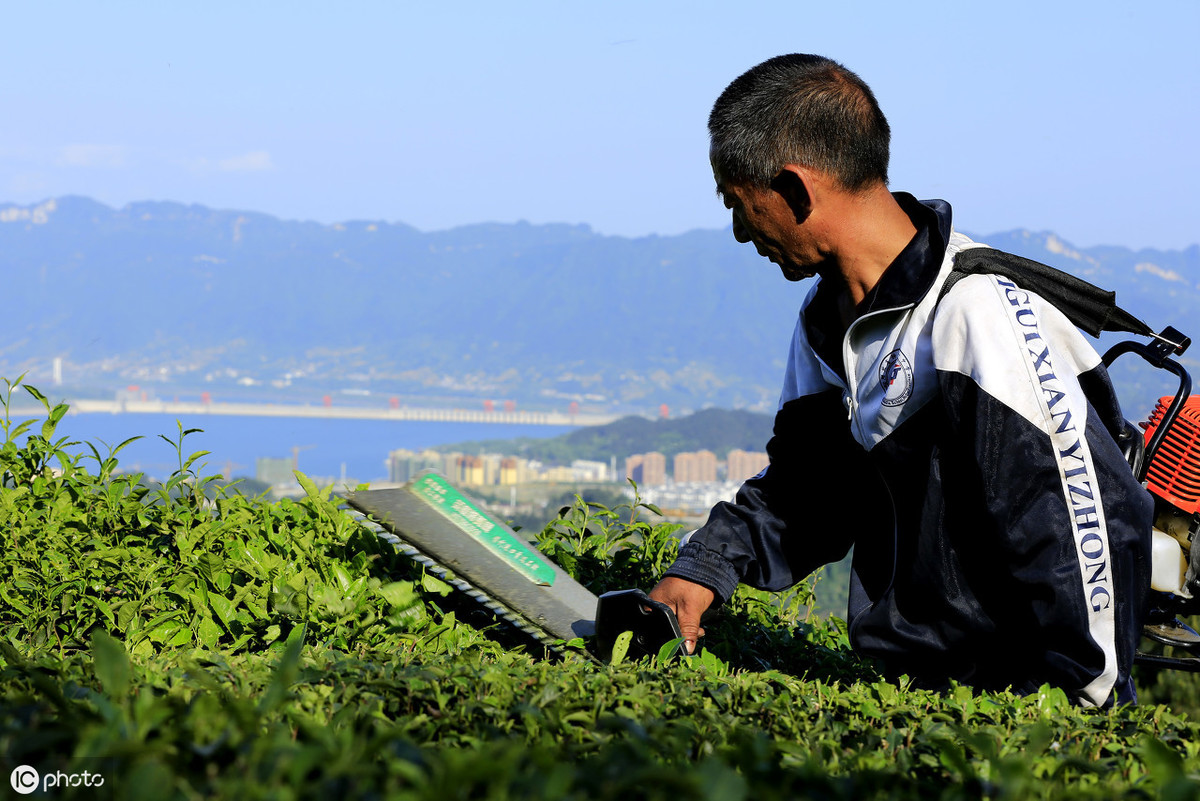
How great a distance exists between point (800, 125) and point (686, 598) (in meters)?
1.22

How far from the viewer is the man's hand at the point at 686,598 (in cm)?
260

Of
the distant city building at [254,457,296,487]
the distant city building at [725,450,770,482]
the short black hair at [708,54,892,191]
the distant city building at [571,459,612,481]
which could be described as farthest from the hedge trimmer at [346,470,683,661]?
the distant city building at [571,459,612,481]

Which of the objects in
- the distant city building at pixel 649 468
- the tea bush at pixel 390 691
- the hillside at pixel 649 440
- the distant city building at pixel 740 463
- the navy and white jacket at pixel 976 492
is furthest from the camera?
the hillside at pixel 649 440

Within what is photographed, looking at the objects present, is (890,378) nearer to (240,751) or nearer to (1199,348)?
(240,751)

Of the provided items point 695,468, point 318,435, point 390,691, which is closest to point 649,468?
point 695,468

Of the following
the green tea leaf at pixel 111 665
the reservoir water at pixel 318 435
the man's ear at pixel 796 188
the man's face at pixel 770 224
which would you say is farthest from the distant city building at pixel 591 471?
the green tea leaf at pixel 111 665

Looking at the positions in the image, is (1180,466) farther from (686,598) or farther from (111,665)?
(111,665)

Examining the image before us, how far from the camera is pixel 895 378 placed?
2350mm

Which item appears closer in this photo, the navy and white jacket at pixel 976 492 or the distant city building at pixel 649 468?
the navy and white jacket at pixel 976 492

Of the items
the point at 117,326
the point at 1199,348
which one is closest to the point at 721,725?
the point at 1199,348

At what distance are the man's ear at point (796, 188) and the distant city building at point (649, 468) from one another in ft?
240

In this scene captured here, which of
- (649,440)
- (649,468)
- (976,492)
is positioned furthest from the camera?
(649,440)

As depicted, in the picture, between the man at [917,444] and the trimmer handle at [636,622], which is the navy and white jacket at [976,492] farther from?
the trimmer handle at [636,622]

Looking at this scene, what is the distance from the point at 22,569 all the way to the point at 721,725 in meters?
1.78
